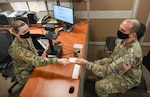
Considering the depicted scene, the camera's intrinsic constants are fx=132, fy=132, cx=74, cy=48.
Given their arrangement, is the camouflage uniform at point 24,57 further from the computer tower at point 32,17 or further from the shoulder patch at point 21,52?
the computer tower at point 32,17

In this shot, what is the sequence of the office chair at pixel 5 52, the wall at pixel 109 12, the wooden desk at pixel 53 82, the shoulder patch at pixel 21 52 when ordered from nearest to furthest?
the wooden desk at pixel 53 82 → the shoulder patch at pixel 21 52 → the office chair at pixel 5 52 → the wall at pixel 109 12

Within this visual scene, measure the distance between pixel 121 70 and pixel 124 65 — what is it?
0.23ft

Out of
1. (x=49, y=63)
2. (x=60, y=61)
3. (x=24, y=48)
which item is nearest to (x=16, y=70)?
(x=24, y=48)

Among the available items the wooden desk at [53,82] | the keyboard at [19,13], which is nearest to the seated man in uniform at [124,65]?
the wooden desk at [53,82]

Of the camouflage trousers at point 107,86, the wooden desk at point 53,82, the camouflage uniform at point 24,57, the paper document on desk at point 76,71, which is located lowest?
the camouflage trousers at point 107,86

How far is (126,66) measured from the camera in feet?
4.70

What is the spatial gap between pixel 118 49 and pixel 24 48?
116 centimetres

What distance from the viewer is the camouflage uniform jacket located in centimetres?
143

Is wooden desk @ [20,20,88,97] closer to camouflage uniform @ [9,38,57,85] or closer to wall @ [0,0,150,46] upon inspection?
camouflage uniform @ [9,38,57,85]

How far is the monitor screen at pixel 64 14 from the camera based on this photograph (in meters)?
2.18

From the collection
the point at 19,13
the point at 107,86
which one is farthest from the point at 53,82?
the point at 19,13

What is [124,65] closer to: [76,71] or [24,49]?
[76,71]

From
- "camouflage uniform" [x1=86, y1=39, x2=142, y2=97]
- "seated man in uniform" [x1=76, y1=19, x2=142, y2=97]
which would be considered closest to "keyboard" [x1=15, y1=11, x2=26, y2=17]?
"seated man in uniform" [x1=76, y1=19, x2=142, y2=97]

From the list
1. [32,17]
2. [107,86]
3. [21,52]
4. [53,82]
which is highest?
[32,17]
